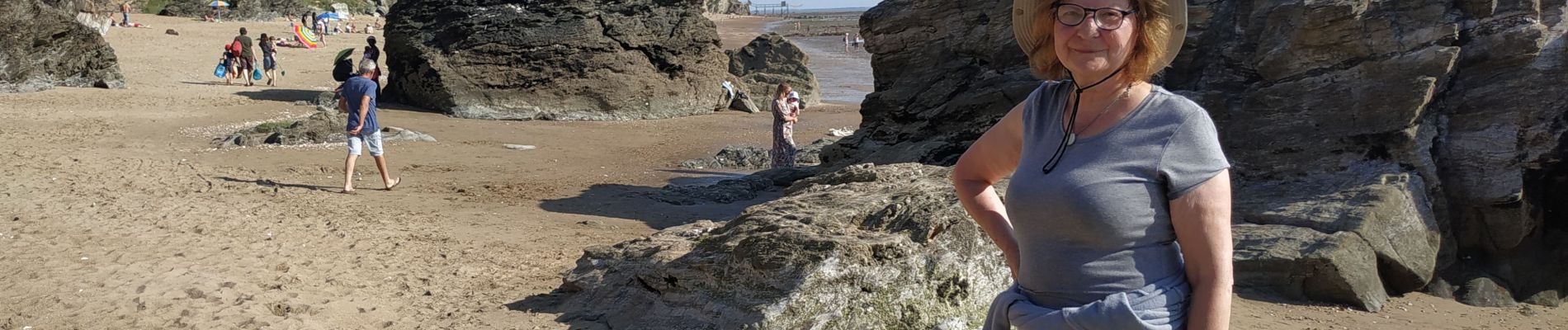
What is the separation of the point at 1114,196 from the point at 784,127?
12053 mm

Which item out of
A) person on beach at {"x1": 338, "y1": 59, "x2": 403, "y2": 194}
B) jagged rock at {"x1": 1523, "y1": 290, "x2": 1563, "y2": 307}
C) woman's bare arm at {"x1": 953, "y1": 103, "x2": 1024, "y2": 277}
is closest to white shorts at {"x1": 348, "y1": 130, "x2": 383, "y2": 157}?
person on beach at {"x1": 338, "y1": 59, "x2": 403, "y2": 194}

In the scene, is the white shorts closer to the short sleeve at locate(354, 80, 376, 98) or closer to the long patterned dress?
the short sleeve at locate(354, 80, 376, 98)

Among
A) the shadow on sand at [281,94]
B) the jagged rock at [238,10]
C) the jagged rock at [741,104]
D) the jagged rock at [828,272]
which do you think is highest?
the jagged rock at [828,272]

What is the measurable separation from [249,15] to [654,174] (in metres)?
35.3

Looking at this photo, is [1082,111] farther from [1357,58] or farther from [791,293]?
[1357,58]

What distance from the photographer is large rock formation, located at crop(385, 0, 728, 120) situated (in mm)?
19125

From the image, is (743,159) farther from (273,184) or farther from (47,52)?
(47,52)

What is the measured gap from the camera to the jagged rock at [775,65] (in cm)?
2550

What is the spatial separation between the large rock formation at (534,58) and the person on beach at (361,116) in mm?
7836

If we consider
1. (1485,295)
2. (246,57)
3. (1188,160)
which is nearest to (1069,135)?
(1188,160)

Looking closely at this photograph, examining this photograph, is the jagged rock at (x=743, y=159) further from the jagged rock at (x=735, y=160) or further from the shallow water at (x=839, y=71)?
the shallow water at (x=839, y=71)

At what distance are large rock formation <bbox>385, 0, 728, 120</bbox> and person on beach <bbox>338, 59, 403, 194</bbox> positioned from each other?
7.84 metres

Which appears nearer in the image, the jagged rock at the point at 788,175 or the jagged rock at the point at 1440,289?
the jagged rock at the point at 1440,289

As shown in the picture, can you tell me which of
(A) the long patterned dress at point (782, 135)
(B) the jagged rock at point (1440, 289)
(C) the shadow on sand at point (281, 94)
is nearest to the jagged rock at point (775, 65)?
(C) the shadow on sand at point (281, 94)
